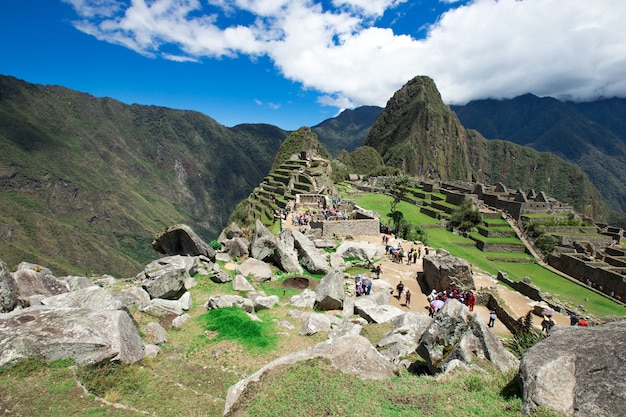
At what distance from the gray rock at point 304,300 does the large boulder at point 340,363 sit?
6.33 meters

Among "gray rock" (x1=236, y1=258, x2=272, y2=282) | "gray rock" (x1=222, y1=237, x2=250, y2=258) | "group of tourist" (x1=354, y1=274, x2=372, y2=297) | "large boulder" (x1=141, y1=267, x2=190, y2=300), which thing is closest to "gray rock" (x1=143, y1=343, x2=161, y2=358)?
"large boulder" (x1=141, y1=267, x2=190, y2=300)

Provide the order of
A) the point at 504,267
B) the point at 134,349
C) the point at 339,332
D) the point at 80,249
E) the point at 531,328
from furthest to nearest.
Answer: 1. the point at 80,249
2. the point at 504,267
3. the point at 531,328
4. the point at 339,332
5. the point at 134,349

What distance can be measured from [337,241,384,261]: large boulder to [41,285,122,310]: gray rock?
15079mm

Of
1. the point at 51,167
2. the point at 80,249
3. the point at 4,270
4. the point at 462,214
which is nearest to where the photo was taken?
the point at 4,270

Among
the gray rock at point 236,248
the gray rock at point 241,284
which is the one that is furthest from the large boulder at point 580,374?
the gray rock at point 236,248

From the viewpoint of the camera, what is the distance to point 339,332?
35.6 feet

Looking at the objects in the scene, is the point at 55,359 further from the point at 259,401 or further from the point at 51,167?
the point at 51,167

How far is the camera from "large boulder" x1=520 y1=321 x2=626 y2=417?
4797mm

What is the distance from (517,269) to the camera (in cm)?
4172

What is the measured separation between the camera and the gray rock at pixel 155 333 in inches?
396

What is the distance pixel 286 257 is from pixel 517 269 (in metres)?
35.1

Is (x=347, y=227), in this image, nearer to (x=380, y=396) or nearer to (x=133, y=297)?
(x=133, y=297)

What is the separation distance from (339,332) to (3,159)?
618ft

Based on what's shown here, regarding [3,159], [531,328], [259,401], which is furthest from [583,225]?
[3,159]
